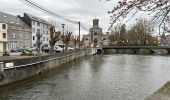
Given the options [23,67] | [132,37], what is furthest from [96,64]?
→ [132,37]

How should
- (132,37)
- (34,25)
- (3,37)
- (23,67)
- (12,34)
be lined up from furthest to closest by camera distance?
Result: (132,37)
(34,25)
(12,34)
(3,37)
(23,67)

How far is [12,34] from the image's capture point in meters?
68.1

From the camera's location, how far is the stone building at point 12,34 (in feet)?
209

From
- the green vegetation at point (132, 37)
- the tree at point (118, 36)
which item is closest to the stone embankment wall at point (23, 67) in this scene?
the green vegetation at point (132, 37)

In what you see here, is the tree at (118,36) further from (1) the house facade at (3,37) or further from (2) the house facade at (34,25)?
(1) the house facade at (3,37)

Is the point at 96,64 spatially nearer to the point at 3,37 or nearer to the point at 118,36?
the point at 3,37

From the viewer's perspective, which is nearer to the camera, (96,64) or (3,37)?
(96,64)

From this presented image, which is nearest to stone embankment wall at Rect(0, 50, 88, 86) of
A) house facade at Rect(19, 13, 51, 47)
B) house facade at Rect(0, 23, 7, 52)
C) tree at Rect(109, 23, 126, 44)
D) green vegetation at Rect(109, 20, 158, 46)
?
house facade at Rect(0, 23, 7, 52)

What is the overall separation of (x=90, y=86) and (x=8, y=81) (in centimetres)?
683

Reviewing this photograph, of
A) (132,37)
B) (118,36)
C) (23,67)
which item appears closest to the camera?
(23,67)

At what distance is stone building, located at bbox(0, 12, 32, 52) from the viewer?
63625mm

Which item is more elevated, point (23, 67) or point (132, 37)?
point (132, 37)

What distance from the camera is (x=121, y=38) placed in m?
120

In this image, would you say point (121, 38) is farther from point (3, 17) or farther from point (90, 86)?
point (90, 86)
